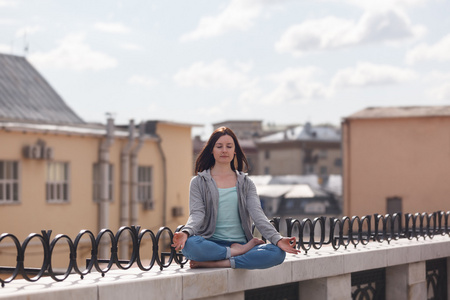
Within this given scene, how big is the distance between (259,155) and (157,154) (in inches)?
2291

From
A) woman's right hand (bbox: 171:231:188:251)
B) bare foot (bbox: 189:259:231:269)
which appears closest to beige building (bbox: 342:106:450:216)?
bare foot (bbox: 189:259:231:269)

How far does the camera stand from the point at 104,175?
33125mm

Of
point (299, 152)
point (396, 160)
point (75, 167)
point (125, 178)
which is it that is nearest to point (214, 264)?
point (75, 167)

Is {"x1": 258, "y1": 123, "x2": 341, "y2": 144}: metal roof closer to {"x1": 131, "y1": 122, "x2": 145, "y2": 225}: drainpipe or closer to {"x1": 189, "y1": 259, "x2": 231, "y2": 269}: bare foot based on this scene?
{"x1": 131, "y1": 122, "x2": 145, "y2": 225}: drainpipe

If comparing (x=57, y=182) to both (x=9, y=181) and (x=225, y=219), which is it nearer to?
(x=9, y=181)

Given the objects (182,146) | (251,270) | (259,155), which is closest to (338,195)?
(259,155)

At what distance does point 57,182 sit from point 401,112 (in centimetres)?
1556

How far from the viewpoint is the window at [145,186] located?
36.4 metres

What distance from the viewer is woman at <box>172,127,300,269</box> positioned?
6.66 m

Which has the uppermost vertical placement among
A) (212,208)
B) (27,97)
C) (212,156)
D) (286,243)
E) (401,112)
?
(27,97)

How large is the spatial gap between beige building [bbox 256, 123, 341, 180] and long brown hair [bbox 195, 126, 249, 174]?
85618 mm

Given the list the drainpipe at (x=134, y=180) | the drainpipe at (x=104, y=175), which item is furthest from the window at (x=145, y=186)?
the drainpipe at (x=104, y=175)

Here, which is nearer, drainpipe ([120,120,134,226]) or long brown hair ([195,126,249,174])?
long brown hair ([195,126,249,174])

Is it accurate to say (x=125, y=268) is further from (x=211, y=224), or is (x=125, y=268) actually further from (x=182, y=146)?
(x=182, y=146)
